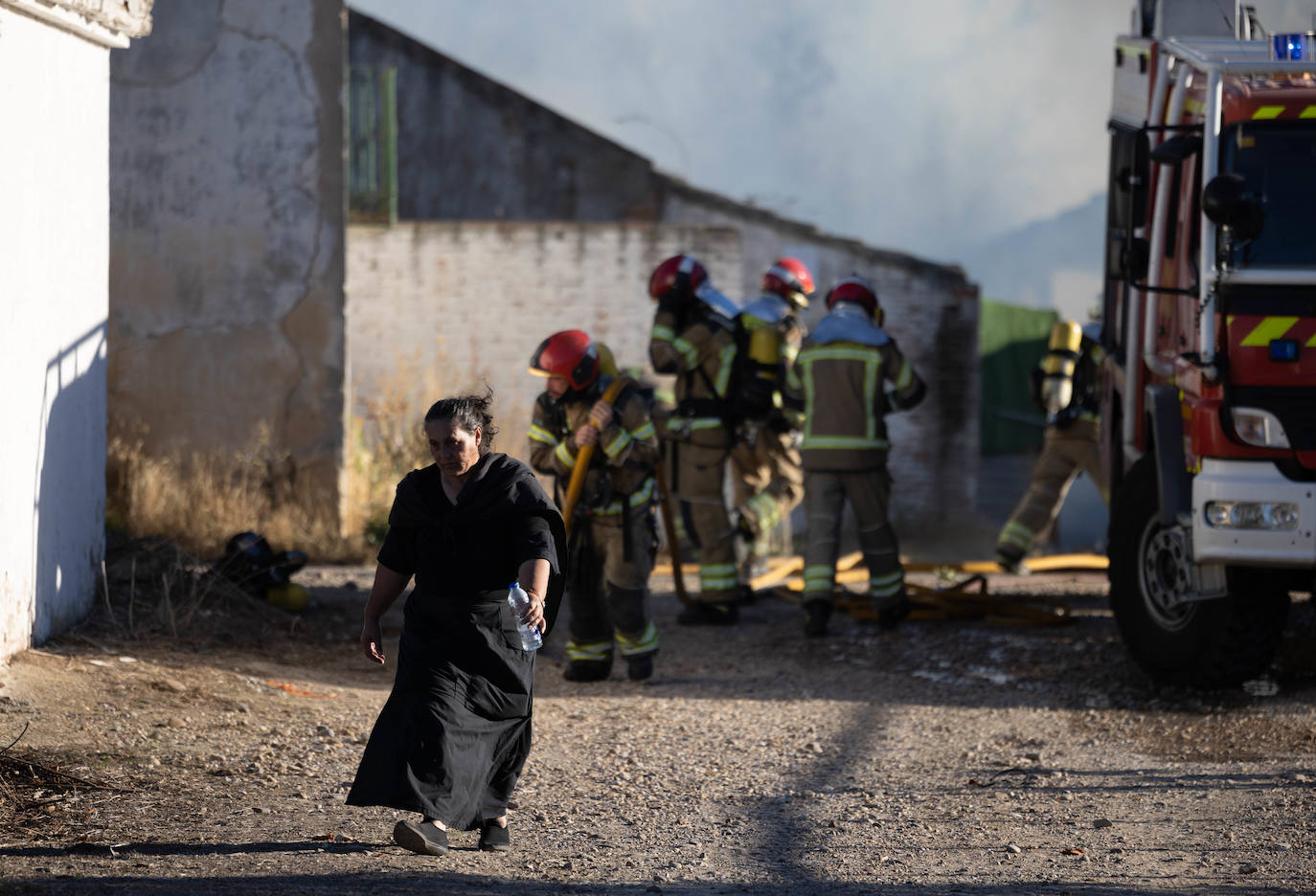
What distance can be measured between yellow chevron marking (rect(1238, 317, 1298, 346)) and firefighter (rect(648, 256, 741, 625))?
3564 mm

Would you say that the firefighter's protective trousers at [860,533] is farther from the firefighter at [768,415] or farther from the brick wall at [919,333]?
the brick wall at [919,333]

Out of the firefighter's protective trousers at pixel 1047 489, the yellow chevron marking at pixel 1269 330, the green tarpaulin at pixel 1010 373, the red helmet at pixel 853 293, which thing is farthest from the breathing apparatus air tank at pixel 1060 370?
the green tarpaulin at pixel 1010 373

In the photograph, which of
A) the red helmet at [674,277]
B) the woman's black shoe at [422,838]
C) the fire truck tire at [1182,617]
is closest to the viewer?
the woman's black shoe at [422,838]

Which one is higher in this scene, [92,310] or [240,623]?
[92,310]

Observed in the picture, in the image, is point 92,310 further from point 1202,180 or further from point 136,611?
point 1202,180

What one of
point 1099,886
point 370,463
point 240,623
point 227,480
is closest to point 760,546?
point 370,463

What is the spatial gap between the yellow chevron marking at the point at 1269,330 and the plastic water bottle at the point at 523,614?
3.40m

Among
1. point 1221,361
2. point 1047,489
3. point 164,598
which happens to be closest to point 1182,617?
point 1221,361

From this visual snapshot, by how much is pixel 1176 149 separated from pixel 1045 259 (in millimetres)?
90999

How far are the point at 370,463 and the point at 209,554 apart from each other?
6.62 ft

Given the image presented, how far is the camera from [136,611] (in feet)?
23.4

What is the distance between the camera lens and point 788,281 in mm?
10023

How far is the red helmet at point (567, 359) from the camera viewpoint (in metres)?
6.72

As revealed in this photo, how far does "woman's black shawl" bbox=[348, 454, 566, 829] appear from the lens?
4234mm
